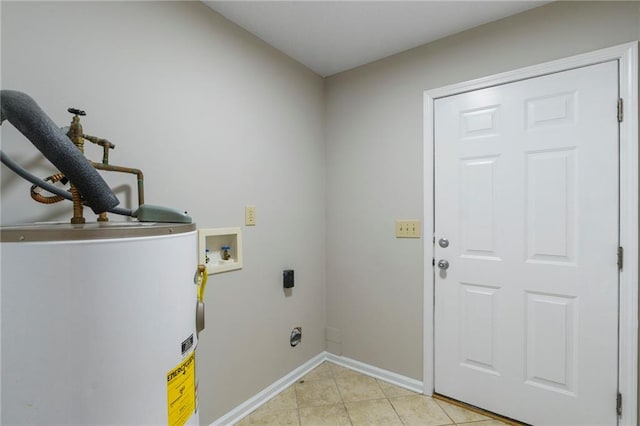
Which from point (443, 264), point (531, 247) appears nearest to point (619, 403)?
point (531, 247)

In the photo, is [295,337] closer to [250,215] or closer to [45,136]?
[250,215]

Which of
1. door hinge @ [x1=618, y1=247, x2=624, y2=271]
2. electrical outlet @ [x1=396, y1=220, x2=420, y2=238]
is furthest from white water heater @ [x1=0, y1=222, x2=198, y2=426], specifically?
door hinge @ [x1=618, y1=247, x2=624, y2=271]

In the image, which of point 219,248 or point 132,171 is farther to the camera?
point 219,248

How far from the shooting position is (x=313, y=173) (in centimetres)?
235

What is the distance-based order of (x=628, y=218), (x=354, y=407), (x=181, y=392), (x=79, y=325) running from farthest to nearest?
(x=354, y=407)
(x=628, y=218)
(x=181, y=392)
(x=79, y=325)

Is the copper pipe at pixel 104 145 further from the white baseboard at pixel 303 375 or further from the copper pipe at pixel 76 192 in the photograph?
the white baseboard at pixel 303 375

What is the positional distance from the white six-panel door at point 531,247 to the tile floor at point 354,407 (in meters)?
0.16

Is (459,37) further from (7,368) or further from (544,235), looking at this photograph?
(7,368)

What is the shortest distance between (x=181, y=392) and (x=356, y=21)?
196cm

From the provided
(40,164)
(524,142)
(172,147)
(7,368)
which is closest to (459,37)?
(524,142)

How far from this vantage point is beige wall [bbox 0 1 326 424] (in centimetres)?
106

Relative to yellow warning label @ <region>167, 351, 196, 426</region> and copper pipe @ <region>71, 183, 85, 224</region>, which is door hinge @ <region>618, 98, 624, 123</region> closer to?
yellow warning label @ <region>167, 351, 196, 426</region>

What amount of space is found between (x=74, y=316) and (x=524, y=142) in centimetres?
206

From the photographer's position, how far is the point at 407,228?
2.04 m
